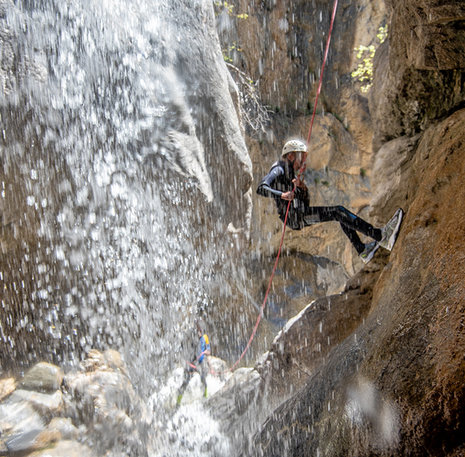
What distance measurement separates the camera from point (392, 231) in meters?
3.04

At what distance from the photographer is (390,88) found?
3.87 m

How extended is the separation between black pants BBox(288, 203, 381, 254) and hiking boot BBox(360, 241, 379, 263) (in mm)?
49

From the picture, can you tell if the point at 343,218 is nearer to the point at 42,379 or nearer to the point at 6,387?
the point at 42,379

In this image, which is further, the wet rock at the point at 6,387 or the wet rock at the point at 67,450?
the wet rock at the point at 6,387

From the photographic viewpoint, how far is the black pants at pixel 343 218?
3533 millimetres

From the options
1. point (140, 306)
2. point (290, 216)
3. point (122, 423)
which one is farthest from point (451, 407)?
point (140, 306)

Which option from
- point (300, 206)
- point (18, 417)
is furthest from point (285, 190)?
point (18, 417)

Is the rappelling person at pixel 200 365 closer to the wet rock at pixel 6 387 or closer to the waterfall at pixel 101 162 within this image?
the waterfall at pixel 101 162

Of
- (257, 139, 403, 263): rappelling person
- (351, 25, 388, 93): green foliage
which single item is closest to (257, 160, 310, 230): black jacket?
(257, 139, 403, 263): rappelling person

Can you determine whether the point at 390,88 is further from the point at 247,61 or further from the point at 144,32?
the point at 247,61

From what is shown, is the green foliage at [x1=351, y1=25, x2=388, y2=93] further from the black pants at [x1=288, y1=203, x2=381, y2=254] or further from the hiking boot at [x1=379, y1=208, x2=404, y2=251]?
the hiking boot at [x1=379, y1=208, x2=404, y2=251]

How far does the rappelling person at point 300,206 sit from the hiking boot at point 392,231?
0.12 meters

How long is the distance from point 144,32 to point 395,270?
13.3 ft

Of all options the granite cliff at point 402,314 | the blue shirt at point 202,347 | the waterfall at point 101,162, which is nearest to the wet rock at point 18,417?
the waterfall at point 101,162
